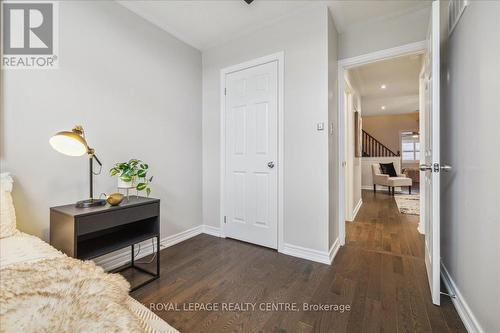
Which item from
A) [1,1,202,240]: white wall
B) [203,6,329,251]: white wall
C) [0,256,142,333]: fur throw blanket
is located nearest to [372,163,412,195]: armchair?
[203,6,329,251]: white wall

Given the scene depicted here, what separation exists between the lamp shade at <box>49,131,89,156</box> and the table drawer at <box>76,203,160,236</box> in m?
0.47

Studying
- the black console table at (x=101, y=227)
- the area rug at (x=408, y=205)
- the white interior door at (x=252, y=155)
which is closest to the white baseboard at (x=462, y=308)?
the white interior door at (x=252, y=155)

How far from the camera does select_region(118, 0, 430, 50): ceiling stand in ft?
7.23

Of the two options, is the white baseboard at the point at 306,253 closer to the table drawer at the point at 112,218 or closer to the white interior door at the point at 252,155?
the white interior door at the point at 252,155

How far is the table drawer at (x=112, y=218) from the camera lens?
58.1 inches

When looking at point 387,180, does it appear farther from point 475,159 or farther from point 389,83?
point 475,159

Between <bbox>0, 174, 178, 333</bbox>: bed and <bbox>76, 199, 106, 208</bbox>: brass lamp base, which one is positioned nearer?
<bbox>0, 174, 178, 333</bbox>: bed

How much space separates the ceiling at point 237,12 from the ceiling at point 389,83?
63 cm

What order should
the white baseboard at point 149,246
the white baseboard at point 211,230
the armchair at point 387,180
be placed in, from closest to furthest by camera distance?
1. the white baseboard at point 149,246
2. the white baseboard at point 211,230
3. the armchair at point 387,180

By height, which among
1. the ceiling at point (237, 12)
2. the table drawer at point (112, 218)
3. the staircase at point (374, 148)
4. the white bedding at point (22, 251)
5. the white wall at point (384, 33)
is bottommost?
the white bedding at point (22, 251)

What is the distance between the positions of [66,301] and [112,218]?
117 cm

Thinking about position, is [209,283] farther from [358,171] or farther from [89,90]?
[358,171]

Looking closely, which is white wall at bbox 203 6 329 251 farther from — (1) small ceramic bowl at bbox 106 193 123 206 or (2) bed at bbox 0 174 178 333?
(2) bed at bbox 0 174 178 333

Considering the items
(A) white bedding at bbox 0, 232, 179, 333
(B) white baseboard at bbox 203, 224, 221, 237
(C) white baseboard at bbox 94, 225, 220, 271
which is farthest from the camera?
(B) white baseboard at bbox 203, 224, 221, 237
